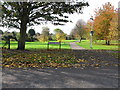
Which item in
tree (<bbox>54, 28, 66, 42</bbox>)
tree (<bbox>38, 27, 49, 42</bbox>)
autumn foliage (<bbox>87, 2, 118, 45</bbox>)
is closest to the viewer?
autumn foliage (<bbox>87, 2, 118, 45</bbox>)

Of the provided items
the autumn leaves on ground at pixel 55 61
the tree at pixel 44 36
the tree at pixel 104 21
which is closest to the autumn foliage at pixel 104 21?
the tree at pixel 104 21

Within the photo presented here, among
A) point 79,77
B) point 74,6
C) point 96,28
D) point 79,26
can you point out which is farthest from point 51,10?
point 79,26

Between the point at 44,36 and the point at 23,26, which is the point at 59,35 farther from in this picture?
the point at 23,26

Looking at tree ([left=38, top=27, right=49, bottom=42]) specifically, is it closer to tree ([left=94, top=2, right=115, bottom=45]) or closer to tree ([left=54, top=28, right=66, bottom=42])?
tree ([left=54, top=28, right=66, bottom=42])

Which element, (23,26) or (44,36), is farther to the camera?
(44,36)

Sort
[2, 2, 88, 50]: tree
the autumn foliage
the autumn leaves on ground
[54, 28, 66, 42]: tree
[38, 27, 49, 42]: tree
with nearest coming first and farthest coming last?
the autumn leaves on ground < [2, 2, 88, 50]: tree < the autumn foliage < [54, 28, 66, 42]: tree < [38, 27, 49, 42]: tree

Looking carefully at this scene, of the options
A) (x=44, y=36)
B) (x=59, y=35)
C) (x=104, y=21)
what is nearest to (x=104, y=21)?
(x=104, y=21)

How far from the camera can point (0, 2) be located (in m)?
12.1

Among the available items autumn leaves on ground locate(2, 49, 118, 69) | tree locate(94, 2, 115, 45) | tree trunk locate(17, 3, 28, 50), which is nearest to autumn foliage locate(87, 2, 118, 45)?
tree locate(94, 2, 115, 45)

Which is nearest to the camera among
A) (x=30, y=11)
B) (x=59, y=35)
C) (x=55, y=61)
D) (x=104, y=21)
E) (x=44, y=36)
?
(x=55, y=61)

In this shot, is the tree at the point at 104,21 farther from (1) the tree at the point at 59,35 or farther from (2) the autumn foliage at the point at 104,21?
(1) the tree at the point at 59,35

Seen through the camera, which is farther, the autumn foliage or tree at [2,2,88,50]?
the autumn foliage

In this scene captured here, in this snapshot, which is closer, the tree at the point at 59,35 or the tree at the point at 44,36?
the tree at the point at 59,35

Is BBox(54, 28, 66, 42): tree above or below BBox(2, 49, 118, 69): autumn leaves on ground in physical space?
above
